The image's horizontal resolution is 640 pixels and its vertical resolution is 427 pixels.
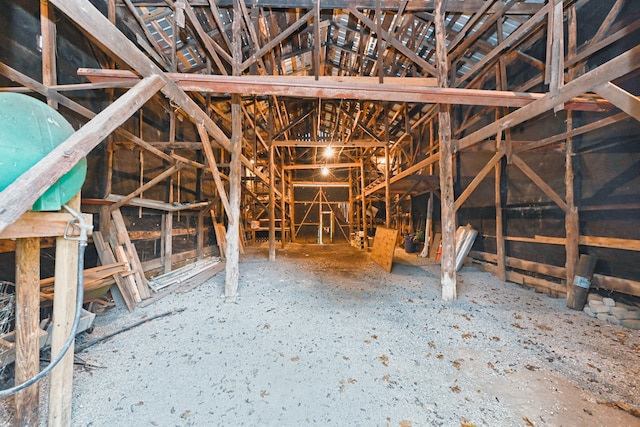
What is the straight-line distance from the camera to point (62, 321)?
1454 mm

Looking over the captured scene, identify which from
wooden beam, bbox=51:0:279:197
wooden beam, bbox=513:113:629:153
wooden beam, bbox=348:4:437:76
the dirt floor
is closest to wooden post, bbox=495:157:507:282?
the dirt floor

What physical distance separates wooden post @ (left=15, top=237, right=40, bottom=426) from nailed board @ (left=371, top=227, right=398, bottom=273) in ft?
18.2

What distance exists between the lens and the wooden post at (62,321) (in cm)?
144

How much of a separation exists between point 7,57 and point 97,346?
129 inches

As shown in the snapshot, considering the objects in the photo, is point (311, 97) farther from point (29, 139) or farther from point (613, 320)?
point (613, 320)

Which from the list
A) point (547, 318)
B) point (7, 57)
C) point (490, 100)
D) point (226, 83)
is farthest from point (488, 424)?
point (7, 57)

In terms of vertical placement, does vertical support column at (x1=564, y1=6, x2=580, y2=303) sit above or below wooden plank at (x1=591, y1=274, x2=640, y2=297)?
above

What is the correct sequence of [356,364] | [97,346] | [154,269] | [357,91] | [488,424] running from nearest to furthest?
[488,424] → [356,364] → [97,346] → [357,91] → [154,269]

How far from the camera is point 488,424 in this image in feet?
5.41

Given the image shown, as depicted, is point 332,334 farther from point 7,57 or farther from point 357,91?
Result: point 7,57

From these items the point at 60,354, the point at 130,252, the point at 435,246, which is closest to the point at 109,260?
the point at 130,252

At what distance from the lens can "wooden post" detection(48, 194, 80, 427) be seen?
144cm

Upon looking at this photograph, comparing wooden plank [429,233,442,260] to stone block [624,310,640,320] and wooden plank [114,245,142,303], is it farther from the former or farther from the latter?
wooden plank [114,245,142,303]

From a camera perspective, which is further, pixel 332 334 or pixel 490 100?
pixel 490 100
